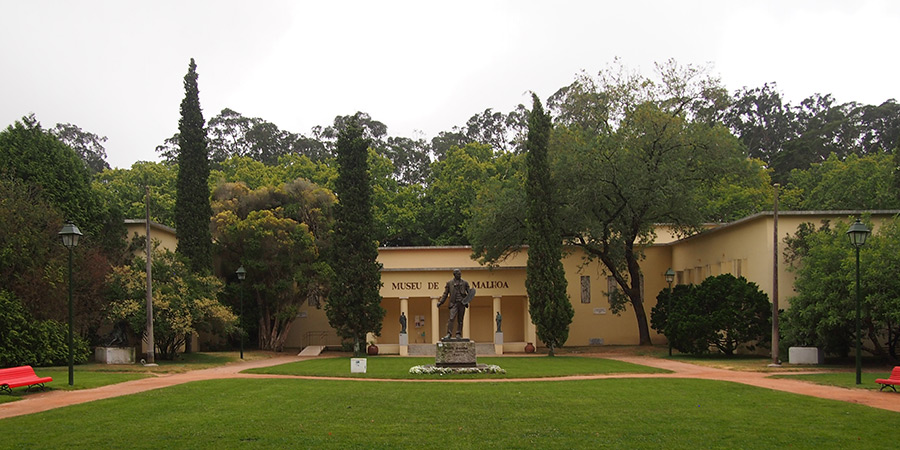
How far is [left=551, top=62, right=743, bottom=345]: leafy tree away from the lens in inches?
1293

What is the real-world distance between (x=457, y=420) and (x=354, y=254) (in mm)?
22577

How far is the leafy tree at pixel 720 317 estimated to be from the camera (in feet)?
92.8

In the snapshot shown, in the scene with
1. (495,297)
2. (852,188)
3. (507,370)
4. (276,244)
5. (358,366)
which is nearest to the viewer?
(358,366)

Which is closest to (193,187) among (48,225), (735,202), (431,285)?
(48,225)

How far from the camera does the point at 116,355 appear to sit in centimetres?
2723

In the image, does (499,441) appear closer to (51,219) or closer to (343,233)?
(51,219)

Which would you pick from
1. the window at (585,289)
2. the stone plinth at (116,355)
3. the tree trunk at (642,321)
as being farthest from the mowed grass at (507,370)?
the window at (585,289)

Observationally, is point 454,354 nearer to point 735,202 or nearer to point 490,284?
point 490,284

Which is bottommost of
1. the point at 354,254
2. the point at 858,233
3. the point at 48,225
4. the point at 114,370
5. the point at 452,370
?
the point at 114,370

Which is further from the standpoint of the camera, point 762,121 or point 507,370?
point 762,121

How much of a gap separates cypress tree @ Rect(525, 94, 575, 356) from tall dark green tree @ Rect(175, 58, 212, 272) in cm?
1397

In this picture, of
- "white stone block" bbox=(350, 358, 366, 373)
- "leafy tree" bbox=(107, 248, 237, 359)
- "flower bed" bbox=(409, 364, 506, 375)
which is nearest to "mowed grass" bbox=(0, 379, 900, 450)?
"flower bed" bbox=(409, 364, 506, 375)

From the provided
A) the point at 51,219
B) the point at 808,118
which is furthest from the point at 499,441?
the point at 808,118

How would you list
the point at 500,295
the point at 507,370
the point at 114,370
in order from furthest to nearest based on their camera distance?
the point at 500,295 → the point at 114,370 → the point at 507,370
